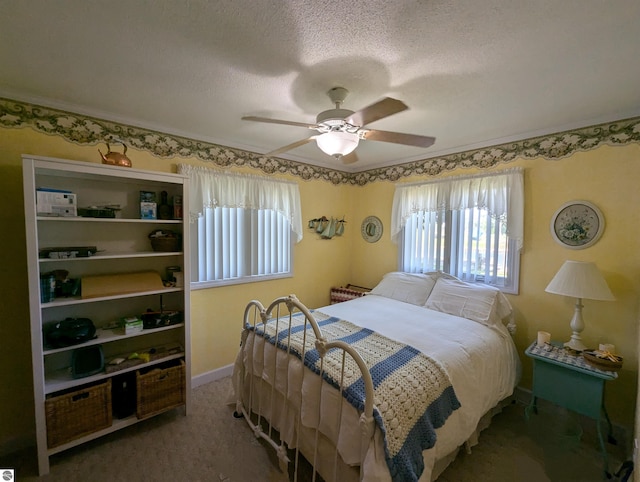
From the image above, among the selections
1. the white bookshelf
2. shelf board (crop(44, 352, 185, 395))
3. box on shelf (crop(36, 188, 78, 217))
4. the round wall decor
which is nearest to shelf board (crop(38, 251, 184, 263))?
the white bookshelf

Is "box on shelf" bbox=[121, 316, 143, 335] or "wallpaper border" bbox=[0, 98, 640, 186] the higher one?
"wallpaper border" bbox=[0, 98, 640, 186]

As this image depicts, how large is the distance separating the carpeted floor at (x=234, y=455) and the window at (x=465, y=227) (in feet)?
3.86

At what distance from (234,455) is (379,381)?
1.24 meters

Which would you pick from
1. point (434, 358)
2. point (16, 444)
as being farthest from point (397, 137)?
point (16, 444)

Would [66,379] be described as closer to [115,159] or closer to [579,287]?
[115,159]

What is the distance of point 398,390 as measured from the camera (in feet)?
4.59

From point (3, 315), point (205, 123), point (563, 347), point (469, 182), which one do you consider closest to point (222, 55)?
point (205, 123)

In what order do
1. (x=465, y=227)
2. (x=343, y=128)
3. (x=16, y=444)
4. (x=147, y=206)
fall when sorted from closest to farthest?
(x=343, y=128) → (x=16, y=444) → (x=147, y=206) → (x=465, y=227)

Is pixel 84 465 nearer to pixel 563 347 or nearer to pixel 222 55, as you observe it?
pixel 222 55

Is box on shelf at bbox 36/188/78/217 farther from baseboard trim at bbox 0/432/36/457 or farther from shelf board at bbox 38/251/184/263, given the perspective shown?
baseboard trim at bbox 0/432/36/457

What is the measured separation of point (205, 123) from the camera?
2.34m

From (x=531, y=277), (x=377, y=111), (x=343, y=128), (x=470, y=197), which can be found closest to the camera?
(x=377, y=111)

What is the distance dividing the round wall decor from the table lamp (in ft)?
6.43

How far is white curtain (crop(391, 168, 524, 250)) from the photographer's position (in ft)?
8.28
